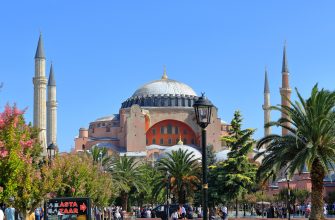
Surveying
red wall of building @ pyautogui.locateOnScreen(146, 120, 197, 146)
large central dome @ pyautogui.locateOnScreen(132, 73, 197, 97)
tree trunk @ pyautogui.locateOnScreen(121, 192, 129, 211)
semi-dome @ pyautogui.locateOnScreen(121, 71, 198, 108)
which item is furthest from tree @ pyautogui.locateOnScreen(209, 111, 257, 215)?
large central dome @ pyautogui.locateOnScreen(132, 73, 197, 97)

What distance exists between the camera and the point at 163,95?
3841 inches

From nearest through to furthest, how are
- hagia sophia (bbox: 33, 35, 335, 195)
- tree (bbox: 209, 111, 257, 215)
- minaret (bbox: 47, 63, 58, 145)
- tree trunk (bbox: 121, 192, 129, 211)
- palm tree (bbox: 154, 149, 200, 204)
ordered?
tree (bbox: 209, 111, 257, 215) < palm tree (bbox: 154, 149, 200, 204) < tree trunk (bbox: 121, 192, 129, 211) < minaret (bbox: 47, 63, 58, 145) < hagia sophia (bbox: 33, 35, 335, 195)

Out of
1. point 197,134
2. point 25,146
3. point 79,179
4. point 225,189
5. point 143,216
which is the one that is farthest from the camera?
point 197,134

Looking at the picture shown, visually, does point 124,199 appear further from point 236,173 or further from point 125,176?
point 236,173

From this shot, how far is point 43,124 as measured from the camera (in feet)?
220

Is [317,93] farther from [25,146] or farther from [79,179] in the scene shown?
[25,146]

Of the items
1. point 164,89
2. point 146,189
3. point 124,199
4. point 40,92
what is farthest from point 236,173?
point 164,89

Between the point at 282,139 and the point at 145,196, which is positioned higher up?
the point at 282,139

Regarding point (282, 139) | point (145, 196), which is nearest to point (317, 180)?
point (282, 139)

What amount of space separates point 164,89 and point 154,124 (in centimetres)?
753

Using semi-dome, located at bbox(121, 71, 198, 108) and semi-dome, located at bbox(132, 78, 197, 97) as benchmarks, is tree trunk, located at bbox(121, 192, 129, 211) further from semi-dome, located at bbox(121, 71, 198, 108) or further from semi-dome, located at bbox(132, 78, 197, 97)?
semi-dome, located at bbox(132, 78, 197, 97)

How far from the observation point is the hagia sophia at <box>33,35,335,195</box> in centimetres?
8519

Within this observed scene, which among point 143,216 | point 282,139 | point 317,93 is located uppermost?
point 317,93

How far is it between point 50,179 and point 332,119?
1099 centimetres
